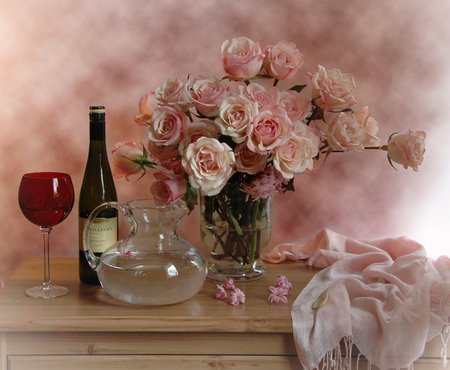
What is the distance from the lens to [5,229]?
1.37 m

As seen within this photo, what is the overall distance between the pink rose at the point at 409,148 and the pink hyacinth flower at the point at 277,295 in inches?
14.7

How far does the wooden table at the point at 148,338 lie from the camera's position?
2.93 ft

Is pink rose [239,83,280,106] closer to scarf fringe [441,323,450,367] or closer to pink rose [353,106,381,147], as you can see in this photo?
pink rose [353,106,381,147]

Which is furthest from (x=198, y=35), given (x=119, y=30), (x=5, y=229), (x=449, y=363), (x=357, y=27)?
(x=449, y=363)

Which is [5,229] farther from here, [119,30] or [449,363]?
[449,363]

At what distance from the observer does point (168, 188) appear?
0.97 metres

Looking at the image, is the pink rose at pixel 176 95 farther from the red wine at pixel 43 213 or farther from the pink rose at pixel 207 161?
the red wine at pixel 43 213

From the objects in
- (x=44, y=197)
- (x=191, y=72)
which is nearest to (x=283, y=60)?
(x=191, y=72)

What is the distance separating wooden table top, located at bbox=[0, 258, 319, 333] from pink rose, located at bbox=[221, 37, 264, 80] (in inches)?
18.1

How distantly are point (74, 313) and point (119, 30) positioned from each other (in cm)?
78

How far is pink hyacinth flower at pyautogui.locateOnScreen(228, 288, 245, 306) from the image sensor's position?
0.96 m

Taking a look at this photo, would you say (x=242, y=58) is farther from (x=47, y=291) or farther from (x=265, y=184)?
(x=47, y=291)

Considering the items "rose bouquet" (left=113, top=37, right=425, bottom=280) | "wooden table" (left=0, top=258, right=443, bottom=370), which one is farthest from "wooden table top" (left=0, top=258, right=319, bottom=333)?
"rose bouquet" (left=113, top=37, right=425, bottom=280)

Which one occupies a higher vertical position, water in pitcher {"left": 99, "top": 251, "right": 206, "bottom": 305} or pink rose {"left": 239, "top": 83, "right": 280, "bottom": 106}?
pink rose {"left": 239, "top": 83, "right": 280, "bottom": 106}
